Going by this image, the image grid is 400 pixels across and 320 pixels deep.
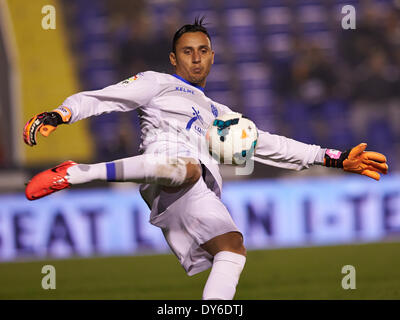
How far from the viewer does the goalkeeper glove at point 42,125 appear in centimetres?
353

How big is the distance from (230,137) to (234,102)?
7.97 m

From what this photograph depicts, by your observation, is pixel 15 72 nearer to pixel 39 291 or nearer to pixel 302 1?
pixel 302 1

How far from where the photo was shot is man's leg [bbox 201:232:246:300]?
11.5 feet

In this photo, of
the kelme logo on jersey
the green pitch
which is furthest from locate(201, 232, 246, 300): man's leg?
the green pitch

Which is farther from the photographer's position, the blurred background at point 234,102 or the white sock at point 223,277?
the blurred background at point 234,102

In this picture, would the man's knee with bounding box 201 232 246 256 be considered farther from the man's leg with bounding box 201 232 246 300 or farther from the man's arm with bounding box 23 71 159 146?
the man's arm with bounding box 23 71 159 146

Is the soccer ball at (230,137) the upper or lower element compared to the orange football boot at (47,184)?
upper

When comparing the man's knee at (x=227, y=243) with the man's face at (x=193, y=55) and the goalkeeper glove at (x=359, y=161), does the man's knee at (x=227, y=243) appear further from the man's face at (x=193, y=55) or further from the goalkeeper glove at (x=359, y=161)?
the man's face at (x=193, y=55)

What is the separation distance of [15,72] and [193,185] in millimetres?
8373

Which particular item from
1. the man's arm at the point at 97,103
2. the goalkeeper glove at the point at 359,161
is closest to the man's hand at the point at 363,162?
the goalkeeper glove at the point at 359,161
